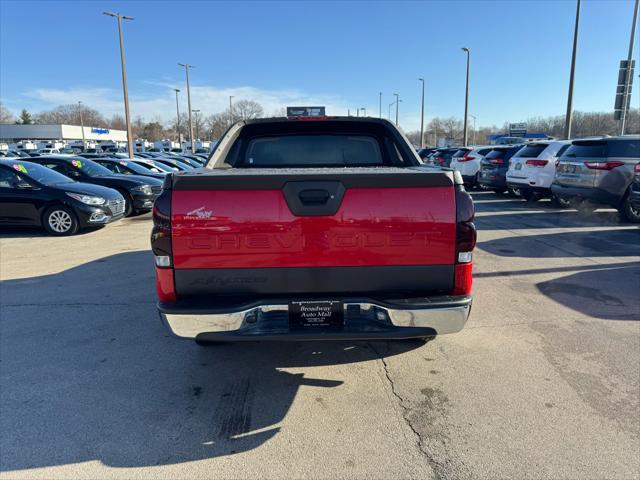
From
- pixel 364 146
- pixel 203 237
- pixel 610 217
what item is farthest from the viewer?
pixel 610 217

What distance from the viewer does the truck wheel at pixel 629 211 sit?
33.5 ft

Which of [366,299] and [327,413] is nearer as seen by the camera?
[366,299]

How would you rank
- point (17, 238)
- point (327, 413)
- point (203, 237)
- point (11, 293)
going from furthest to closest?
point (17, 238), point (11, 293), point (327, 413), point (203, 237)

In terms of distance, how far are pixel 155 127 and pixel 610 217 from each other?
112m

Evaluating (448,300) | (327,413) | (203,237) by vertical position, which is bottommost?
(327,413)

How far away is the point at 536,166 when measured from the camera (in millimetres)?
12852

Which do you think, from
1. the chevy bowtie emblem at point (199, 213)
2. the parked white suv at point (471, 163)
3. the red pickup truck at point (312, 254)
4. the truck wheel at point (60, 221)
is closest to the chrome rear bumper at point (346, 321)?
the red pickup truck at point (312, 254)

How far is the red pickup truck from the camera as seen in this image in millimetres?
2691

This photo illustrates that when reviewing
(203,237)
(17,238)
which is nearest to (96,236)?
(17,238)

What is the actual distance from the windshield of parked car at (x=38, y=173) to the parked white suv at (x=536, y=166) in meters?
12.3

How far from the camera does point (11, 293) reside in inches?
225

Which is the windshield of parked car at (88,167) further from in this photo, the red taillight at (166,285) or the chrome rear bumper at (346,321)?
the chrome rear bumper at (346,321)

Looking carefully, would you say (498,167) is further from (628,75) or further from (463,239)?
(463,239)

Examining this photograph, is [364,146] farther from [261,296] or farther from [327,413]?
[327,413]
